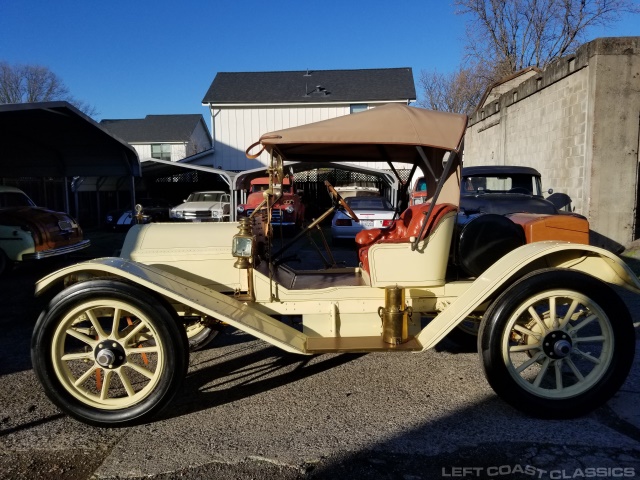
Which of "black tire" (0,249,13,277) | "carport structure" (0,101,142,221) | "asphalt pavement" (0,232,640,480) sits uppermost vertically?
"carport structure" (0,101,142,221)

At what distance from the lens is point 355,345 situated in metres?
3.13

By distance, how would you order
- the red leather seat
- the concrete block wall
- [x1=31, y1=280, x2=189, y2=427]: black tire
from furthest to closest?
the concrete block wall, the red leather seat, [x1=31, y1=280, x2=189, y2=427]: black tire

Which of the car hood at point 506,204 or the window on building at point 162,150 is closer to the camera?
the car hood at point 506,204

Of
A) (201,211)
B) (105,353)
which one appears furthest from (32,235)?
(201,211)

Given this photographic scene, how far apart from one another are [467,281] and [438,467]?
1.46 meters

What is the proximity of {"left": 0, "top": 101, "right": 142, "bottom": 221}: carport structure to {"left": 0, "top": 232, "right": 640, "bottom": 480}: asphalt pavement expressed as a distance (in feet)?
19.5

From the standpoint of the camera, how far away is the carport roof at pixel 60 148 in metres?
8.38

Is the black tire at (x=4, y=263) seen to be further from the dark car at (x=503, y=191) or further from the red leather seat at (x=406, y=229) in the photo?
the dark car at (x=503, y=191)

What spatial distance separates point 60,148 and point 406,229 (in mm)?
9322

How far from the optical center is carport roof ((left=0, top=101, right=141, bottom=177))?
330 inches

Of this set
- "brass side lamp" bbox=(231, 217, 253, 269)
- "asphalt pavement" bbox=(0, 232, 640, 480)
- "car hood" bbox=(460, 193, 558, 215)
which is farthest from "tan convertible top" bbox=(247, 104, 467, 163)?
"car hood" bbox=(460, 193, 558, 215)

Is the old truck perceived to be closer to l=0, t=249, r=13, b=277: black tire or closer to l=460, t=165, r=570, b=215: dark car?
l=460, t=165, r=570, b=215: dark car

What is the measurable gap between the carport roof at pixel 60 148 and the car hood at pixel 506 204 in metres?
6.63

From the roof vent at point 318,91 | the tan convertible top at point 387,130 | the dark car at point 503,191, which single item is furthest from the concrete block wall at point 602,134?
the roof vent at point 318,91
